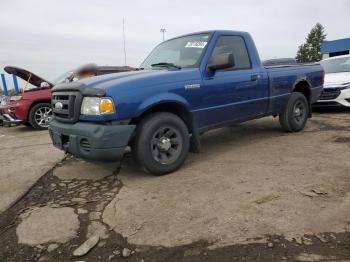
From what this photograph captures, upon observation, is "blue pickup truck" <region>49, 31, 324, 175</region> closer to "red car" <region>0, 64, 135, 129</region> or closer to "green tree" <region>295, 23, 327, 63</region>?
"red car" <region>0, 64, 135, 129</region>

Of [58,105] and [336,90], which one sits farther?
[336,90]

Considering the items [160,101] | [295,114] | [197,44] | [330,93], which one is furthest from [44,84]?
[330,93]

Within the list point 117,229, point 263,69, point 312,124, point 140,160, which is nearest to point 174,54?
point 263,69

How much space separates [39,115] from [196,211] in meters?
7.03

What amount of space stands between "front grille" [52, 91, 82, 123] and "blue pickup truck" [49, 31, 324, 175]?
0.01 metres

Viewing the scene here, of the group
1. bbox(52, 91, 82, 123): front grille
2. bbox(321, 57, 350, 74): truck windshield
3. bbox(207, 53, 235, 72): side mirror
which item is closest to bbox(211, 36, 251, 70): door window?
bbox(207, 53, 235, 72): side mirror

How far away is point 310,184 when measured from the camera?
3787 millimetres

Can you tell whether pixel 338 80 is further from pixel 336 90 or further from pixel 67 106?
pixel 67 106

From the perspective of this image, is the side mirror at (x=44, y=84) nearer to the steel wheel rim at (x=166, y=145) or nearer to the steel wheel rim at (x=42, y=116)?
the steel wheel rim at (x=42, y=116)

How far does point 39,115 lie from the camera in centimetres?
921

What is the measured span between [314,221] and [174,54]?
3174 mm

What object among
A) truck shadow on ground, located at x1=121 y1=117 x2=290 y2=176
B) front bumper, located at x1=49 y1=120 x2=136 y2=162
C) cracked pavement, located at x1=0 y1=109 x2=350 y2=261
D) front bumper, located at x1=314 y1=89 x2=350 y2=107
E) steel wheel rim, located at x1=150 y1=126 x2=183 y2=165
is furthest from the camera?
front bumper, located at x1=314 y1=89 x2=350 y2=107

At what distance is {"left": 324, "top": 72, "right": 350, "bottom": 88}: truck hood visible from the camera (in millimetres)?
8508

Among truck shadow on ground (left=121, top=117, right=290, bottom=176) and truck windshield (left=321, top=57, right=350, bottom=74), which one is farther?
truck windshield (left=321, top=57, right=350, bottom=74)
